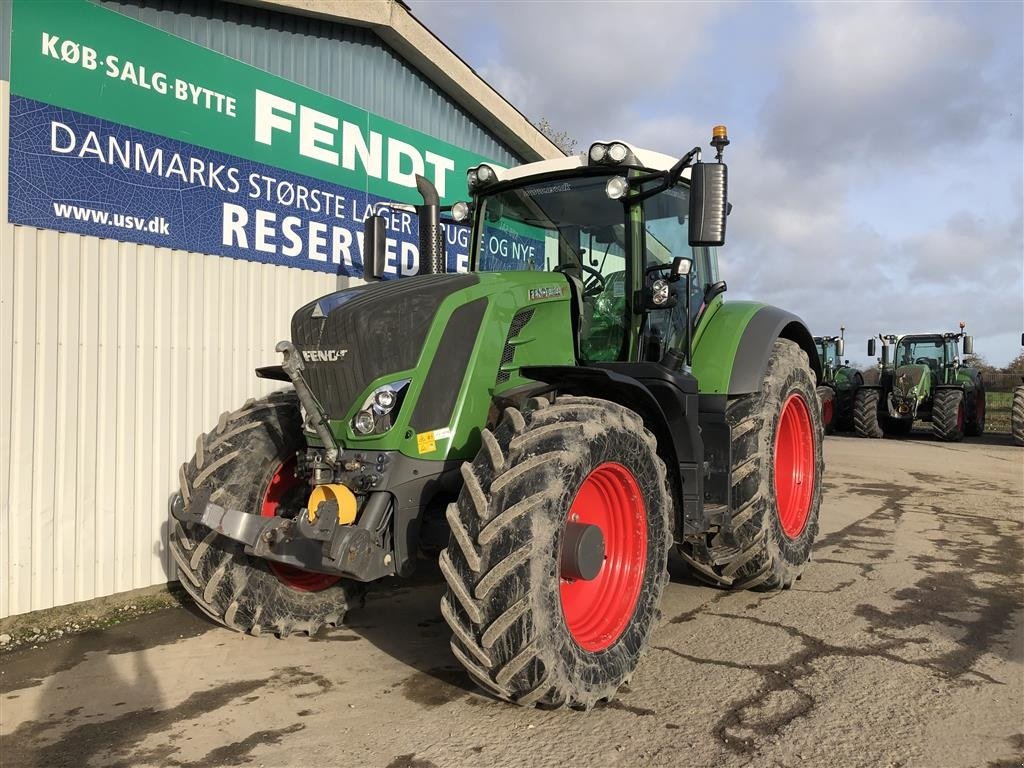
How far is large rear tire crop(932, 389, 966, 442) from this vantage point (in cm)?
1664

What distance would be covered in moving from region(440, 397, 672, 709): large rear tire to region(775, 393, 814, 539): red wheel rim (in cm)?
228

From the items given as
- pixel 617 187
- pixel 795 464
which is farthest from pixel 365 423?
pixel 795 464

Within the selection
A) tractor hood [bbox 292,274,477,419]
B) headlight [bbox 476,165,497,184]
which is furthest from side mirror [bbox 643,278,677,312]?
headlight [bbox 476,165,497,184]

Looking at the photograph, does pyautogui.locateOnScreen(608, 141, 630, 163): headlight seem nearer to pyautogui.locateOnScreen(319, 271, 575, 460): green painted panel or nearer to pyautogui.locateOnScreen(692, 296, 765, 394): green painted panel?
pyautogui.locateOnScreen(319, 271, 575, 460): green painted panel

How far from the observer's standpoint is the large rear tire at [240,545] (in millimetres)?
3883

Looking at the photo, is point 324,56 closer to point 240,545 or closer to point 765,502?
point 240,545

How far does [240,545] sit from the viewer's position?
3947 millimetres

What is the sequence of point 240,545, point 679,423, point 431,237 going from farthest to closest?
point 431,237 < point 679,423 < point 240,545

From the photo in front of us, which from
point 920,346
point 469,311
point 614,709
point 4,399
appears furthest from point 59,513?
point 920,346

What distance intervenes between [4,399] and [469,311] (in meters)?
2.87

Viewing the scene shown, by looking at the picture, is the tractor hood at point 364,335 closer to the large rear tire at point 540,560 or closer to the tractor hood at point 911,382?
the large rear tire at point 540,560

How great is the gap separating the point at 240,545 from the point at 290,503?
1.32ft

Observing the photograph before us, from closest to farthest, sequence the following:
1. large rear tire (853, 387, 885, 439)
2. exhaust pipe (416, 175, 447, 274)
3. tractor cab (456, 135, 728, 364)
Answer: tractor cab (456, 135, 728, 364)
exhaust pipe (416, 175, 447, 274)
large rear tire (853, 387, 885, 439)

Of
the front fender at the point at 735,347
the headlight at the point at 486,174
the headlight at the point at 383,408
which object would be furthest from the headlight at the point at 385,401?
the front fender at the point at 735,347
